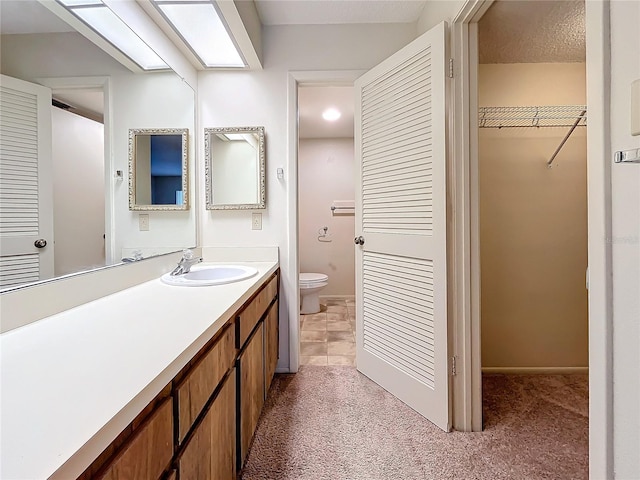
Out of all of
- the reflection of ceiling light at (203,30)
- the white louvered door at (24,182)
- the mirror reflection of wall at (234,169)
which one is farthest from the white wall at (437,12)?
the white louvered door at (24,182)

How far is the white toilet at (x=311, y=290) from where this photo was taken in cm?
328

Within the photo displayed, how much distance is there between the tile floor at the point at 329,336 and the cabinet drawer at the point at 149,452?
173cm

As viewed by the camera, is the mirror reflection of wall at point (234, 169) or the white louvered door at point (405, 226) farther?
the mirror reflection of wall at point (234, 169)

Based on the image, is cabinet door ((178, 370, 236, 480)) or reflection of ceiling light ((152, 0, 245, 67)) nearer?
cabinet door ((178, 370, 236, 480))

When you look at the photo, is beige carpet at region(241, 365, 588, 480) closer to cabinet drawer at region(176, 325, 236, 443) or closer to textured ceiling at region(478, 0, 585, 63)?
cabinet drawer at region(176, 325, 236, 443)

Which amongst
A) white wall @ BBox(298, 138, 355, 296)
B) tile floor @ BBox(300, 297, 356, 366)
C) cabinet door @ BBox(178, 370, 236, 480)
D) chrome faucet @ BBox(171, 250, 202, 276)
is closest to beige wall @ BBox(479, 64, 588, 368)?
tile floor @ BBox(300, 297, 356, 366)

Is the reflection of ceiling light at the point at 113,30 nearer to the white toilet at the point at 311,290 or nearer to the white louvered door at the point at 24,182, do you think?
the white louvered door at the point at 24,182

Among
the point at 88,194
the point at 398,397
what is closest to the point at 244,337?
the point at 88,194

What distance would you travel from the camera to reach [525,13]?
162 centimetres

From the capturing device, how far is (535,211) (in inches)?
79.8

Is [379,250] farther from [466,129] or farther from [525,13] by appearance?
[525,13]

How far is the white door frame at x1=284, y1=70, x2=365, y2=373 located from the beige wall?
101 cm

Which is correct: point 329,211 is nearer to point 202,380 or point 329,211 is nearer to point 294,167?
point 294,167

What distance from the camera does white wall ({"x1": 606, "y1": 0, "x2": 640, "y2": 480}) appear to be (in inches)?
24.8
